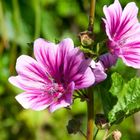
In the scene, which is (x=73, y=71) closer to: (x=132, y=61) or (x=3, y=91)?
(x=132, y=61)

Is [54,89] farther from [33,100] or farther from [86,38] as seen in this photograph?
[86,38]

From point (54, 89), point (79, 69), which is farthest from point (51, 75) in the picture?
point (79, 69)

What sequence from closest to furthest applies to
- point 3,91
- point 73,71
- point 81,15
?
point 73,71
point 3,91
point 81,15

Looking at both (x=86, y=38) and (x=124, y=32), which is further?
(x=124, y=32)

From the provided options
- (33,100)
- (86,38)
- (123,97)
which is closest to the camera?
(86,38)

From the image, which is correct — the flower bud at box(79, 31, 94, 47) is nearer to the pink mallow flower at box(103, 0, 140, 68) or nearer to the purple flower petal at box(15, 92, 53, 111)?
the pink mallow flower at box(103, 0, 140, 68)

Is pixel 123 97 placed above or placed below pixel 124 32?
below

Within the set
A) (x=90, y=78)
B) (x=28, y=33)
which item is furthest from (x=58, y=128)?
(x=90, y=78)
